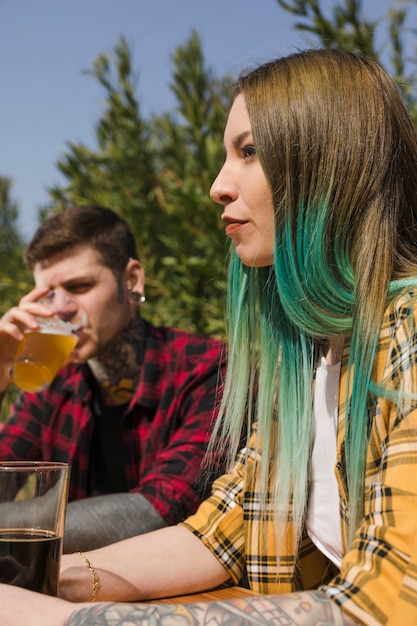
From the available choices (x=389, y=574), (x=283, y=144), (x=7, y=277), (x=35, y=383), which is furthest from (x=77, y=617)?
(x=7, y=277)

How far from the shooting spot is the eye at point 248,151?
5.13ft

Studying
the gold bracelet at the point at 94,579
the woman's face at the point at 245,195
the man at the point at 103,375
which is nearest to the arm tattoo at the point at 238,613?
the gold bracelet at the point at 94,579

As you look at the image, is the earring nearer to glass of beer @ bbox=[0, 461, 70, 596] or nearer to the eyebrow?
the eyebrow

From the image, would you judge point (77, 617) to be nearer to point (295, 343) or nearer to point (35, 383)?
point (295, 343)

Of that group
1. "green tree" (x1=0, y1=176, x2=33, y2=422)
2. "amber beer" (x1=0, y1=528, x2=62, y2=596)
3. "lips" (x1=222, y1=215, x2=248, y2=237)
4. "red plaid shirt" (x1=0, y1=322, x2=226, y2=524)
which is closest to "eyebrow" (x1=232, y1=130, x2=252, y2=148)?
"lips" (x1=222, y1=215, x2=248, y2=237)

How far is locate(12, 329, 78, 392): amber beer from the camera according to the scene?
2.65 metres

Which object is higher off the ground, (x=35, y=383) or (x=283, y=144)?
(x=283, y=144)

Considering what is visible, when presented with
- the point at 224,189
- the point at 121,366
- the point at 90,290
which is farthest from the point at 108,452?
the point at 224,189

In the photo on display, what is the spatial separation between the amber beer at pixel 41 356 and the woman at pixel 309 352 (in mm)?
973

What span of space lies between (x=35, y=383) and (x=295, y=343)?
1.22 m

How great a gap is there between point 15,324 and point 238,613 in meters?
1.78

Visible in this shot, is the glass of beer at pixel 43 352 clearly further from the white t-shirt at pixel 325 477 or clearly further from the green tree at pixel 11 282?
the green tree at pixel 11 282

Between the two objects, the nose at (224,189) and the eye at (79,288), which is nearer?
the nose at (224,189)

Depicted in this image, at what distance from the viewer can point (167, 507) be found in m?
2.22
